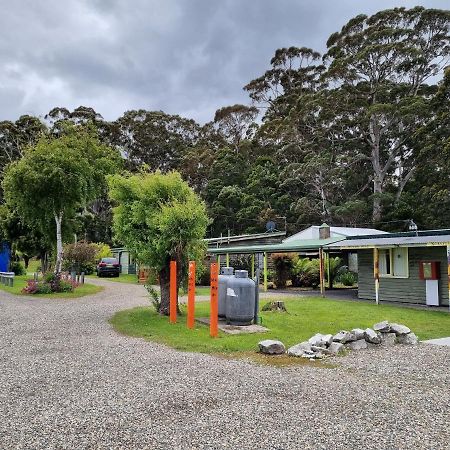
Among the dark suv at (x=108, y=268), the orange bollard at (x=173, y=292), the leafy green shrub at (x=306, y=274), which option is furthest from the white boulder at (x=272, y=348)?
the dark suv at (x=108, y=268)

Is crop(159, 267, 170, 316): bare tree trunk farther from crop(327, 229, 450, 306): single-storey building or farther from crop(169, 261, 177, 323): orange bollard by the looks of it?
crop(327, 229, 450, 306): single-storey building

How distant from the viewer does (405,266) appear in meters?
16.5

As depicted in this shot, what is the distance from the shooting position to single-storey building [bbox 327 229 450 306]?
50.4 ft

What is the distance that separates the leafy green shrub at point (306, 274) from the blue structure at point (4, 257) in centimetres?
1833

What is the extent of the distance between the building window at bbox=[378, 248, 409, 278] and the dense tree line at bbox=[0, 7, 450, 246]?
13.4 m

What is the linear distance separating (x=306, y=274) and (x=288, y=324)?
1443cm

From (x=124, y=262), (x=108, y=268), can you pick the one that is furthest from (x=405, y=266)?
(x=124, y=262)

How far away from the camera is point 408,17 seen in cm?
3616

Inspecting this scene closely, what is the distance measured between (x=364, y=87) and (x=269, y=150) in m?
14.1

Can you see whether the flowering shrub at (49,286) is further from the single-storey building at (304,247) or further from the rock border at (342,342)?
the rock border at (342,342)

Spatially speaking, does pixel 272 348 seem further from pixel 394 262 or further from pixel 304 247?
pixel 304 247

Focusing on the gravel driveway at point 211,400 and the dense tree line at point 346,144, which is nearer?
the gravel driveway at point 211,400

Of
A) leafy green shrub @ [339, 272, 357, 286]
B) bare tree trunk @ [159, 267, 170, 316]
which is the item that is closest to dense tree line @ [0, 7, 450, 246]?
leafy green shrub @ [339, 272, 357, 286]

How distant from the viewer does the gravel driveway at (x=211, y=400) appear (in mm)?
4188
